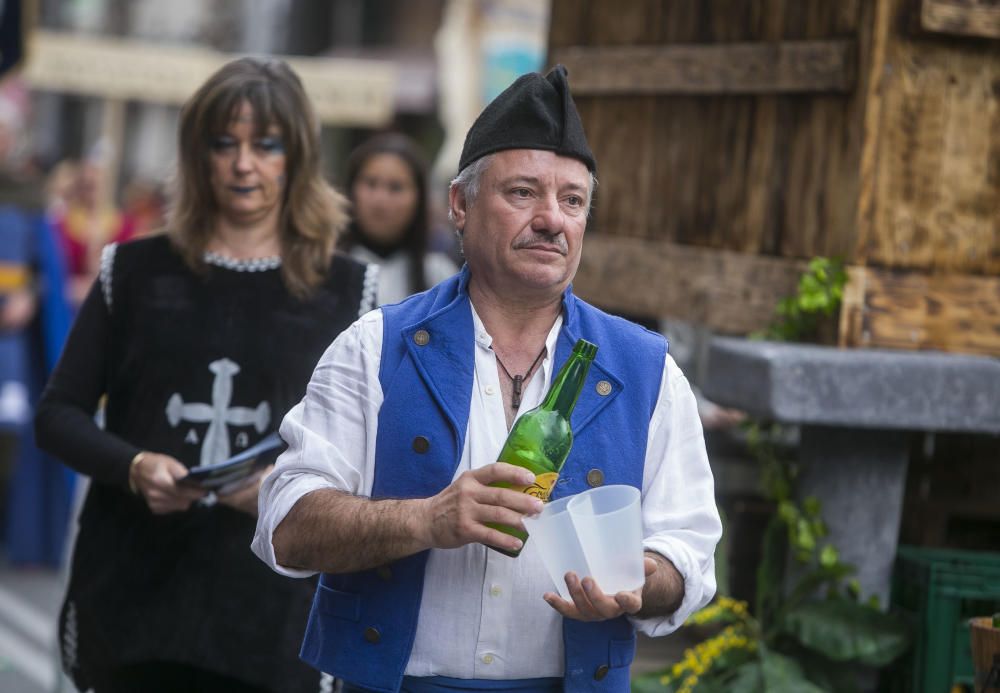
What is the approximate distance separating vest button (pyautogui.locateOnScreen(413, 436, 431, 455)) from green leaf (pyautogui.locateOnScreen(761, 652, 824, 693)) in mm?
2586

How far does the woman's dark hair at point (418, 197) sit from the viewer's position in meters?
6.53

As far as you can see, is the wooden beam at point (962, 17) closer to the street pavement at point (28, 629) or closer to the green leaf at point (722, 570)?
the green leaf at point (722, 570)

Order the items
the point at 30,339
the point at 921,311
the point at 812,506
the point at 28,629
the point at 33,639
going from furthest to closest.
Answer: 1. the point at 30,339
2. the point at 28,629
3. the point at 33,639
4. the point at 812,506
5. the point at 921,311

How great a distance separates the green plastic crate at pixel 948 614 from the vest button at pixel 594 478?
2.59 meters

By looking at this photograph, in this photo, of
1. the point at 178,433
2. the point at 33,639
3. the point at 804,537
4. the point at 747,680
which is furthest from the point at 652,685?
the point at 33,639

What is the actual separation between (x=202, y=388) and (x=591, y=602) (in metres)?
1.63

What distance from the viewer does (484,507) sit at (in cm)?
254

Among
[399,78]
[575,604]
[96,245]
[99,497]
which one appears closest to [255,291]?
[99,497]

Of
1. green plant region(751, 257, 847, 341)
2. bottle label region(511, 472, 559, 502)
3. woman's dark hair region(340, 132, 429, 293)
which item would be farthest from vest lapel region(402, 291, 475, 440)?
woman's dark hair region(340, 132, 429, 293)

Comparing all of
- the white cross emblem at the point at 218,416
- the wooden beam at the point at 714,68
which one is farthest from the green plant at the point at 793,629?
the white cross emblem at the point at 218,416

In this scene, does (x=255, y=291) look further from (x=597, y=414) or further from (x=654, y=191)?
(x=654, y=191)

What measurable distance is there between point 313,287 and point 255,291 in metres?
0.15

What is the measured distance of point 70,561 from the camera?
4090 mm

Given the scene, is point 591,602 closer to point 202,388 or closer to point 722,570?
point 202,388
